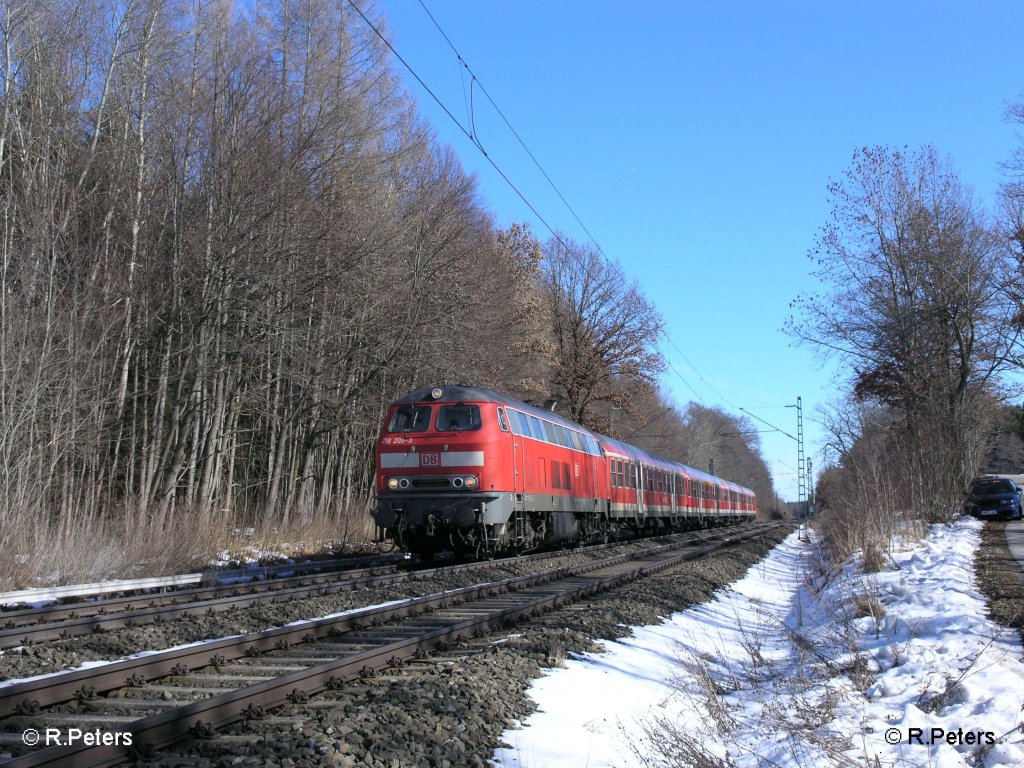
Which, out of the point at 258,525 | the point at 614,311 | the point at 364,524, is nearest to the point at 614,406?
the point at 614,311

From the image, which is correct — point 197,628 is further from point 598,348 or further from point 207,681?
point 598,348

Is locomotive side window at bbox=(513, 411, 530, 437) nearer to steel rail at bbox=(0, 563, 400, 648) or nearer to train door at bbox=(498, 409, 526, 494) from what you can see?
Answer: train door at bbox=(498, 409, 526, 494)

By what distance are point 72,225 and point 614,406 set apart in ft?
96.7

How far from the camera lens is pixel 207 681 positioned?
6.49 m

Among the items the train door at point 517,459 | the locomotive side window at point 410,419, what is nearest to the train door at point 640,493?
the train door at point 517,459

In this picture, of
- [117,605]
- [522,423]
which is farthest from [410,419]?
[117,605]

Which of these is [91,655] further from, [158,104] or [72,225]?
[158,104]

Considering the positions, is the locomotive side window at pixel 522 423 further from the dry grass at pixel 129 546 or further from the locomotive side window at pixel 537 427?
the dry grass at pixel 129 546

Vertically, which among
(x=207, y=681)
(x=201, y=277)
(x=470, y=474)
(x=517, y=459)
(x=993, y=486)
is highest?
(x=201, y=277)

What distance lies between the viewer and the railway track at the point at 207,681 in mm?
4789

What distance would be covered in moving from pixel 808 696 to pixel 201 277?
1494 centimetres

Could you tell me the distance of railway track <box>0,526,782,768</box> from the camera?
479 cm

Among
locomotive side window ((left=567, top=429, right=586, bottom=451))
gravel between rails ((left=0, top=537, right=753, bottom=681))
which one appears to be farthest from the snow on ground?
locomotive side window ((left=567, top=429, right=586, bottom=451))

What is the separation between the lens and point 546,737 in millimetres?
5480
